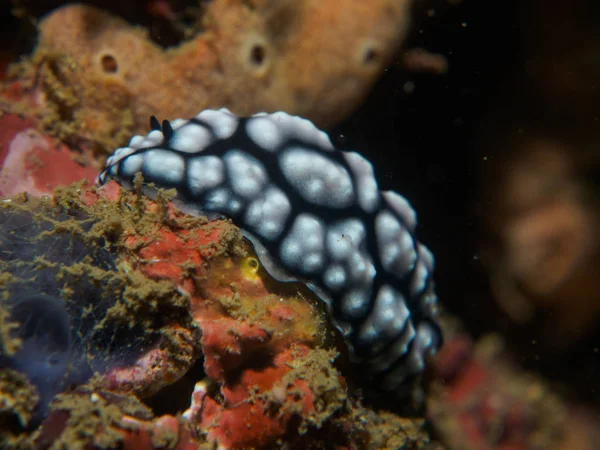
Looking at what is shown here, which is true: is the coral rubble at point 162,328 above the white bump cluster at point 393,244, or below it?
below

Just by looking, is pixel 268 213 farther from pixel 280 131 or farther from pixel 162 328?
pixel 162 328

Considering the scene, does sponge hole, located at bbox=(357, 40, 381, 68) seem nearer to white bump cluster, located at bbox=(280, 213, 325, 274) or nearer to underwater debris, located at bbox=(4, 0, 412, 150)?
underwater debris, located at bbox=(4, 0, 412, 150)

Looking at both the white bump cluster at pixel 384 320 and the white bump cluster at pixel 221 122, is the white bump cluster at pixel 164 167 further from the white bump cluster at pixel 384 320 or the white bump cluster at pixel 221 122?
the white bump cluster at pixel 384 320

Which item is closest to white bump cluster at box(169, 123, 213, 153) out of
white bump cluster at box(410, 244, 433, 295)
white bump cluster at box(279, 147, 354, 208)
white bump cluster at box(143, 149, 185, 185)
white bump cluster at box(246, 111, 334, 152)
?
white bump cluster at box(143, 149, 185, 185)

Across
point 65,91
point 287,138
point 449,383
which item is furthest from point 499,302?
point 65,91

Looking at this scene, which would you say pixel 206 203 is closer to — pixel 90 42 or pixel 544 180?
pixel 90 42

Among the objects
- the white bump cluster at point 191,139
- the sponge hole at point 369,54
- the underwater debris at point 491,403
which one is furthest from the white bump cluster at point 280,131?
the underwater debris at point 491,403

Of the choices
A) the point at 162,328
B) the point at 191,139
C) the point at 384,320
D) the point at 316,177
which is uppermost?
the point at 316,177

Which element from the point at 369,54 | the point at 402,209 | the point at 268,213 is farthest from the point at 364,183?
the point at 369,54
